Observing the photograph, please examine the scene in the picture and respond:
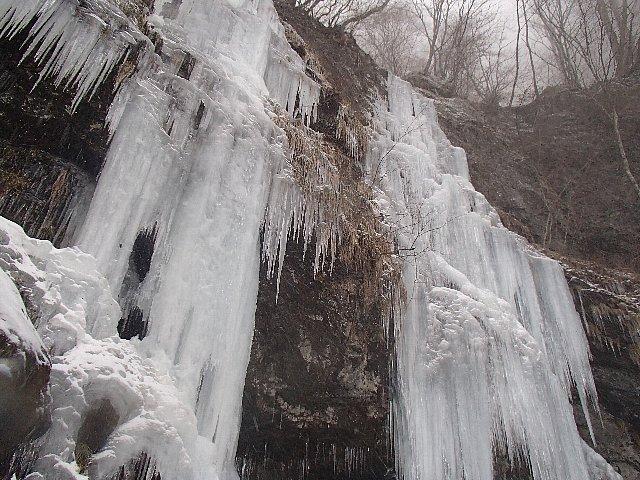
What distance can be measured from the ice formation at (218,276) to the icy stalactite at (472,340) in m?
0.02

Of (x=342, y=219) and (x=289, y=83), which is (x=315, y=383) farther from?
(x=289, y=83)

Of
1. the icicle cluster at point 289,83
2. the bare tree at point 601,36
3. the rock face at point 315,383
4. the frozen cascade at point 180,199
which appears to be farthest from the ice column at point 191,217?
the bare tree at point 601,36

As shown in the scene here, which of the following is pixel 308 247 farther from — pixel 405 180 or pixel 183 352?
pixel 405 180

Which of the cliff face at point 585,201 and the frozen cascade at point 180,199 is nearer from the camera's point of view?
the frozen cascade at point 180,199

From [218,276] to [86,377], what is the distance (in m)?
1.50

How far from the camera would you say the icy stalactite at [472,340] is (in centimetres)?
478

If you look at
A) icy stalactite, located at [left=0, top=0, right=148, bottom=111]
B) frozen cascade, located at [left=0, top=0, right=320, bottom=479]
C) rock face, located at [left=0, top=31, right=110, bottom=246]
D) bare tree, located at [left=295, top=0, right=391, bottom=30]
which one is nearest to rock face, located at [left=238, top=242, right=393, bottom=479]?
frozen cascade, located at [left=0, top=0, right=320, bottom=479]

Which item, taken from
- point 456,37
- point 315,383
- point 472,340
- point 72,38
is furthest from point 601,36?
point 72,38

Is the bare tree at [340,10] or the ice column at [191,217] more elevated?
the bare tree at [340,10]

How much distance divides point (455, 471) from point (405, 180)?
3631 mm

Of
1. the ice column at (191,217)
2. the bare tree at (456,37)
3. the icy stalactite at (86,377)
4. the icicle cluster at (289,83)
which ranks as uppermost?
the bare tree at (456,37)

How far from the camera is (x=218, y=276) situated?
4195 millimetres

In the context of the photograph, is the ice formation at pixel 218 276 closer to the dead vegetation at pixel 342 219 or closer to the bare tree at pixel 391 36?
the dead vegetation at pixel 342 219

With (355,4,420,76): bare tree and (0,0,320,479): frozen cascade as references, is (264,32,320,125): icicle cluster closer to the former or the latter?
(0,0,320,479): frozen cascade
